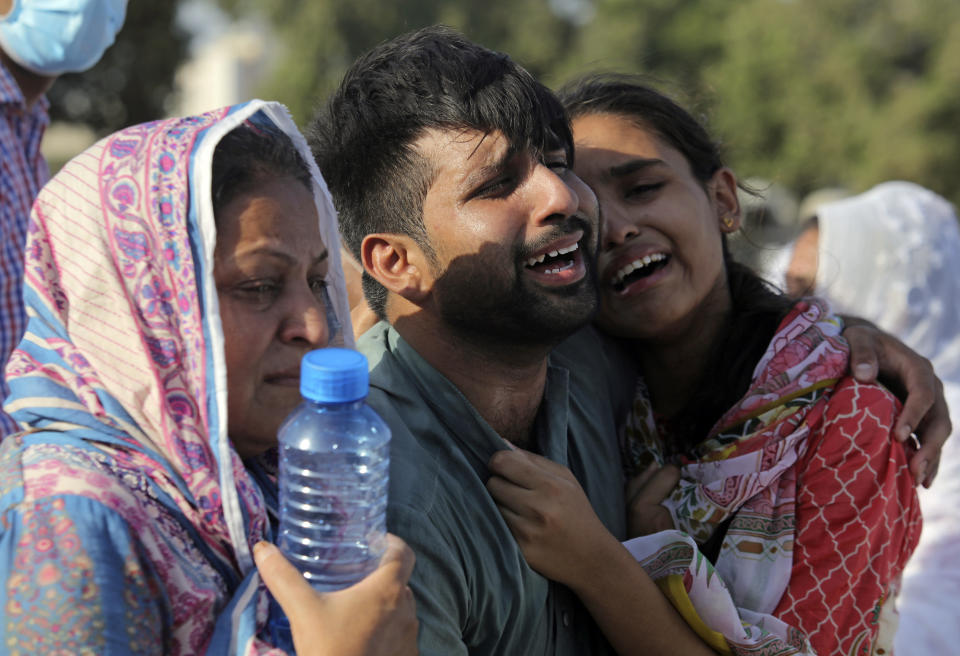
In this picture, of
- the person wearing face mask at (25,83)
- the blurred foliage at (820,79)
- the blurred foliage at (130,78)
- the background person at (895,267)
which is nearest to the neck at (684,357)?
the background person at (895,267)

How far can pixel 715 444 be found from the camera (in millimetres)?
Result: 2684

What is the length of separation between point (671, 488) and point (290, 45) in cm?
3745

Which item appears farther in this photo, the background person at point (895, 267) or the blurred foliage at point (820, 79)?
the blurred foliage at point (820, 79)

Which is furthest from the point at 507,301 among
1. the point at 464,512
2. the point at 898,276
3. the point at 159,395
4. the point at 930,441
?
the point at 898,276

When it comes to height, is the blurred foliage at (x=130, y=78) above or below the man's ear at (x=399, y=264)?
below

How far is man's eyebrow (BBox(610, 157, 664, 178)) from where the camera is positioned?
9.12ft

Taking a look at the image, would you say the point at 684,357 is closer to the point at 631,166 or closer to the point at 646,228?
the point at 646,228

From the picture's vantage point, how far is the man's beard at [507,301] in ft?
7.39

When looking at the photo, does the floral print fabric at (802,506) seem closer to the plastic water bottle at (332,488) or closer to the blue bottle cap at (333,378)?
the plastic water bottle at (332,488)

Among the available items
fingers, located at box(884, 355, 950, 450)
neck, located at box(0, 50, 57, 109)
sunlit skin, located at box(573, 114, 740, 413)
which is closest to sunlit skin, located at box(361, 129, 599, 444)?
sunlit skin, located at box(573, 114, 740, 413)

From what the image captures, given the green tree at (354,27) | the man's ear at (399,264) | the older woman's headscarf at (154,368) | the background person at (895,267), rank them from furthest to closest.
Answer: the green tree at (354,27), the background person at (895,267), the man's ear at (399,264), the older woman's headscarf at (154,368)

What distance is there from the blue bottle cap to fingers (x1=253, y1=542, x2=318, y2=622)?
277mm

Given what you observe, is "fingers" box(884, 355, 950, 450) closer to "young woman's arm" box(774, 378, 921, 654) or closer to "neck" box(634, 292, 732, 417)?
"young woman's arm" box(774, 378, 921, 654)

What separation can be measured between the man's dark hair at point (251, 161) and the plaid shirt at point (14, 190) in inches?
76.9
